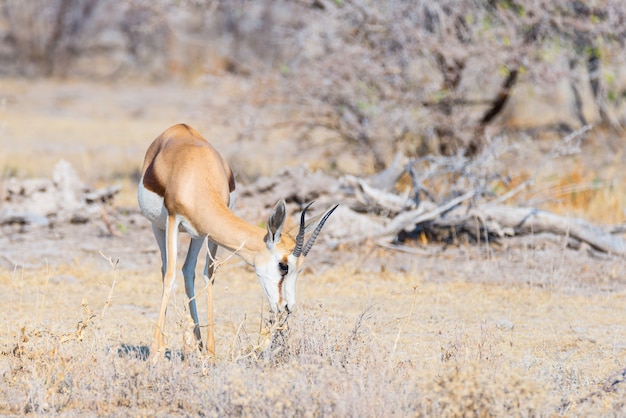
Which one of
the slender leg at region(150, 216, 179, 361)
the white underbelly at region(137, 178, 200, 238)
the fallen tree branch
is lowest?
the fallen tree branch

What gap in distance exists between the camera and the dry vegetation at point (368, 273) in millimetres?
4695

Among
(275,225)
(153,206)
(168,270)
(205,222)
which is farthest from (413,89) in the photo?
(275,225)

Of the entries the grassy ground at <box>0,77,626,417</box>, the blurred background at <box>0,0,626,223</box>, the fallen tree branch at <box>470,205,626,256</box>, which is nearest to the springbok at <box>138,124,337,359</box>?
the grassy ground at <box>0,77,626,417</box>

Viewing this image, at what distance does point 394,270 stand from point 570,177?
3564 millimetres

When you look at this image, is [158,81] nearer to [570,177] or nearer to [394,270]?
[570,177]

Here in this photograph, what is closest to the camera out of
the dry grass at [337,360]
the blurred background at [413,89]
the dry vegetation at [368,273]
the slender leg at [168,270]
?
the dry grass at [337,360]

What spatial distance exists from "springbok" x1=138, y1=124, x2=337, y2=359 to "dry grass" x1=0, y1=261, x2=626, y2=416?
0.28m

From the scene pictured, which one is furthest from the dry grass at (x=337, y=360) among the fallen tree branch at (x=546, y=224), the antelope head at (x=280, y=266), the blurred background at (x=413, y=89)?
the blurred background at (x=413, y=89)

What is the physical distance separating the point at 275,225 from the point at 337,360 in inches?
31.4

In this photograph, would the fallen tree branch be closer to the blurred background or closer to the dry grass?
the blurred background

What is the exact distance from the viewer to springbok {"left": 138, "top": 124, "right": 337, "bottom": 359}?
4891 millimetres

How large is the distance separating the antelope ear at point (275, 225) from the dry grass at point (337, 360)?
1.59ft

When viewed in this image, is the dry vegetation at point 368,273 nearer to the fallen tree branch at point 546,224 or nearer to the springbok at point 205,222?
the fallen tree branch at point 546,224

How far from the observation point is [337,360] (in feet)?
16.4
